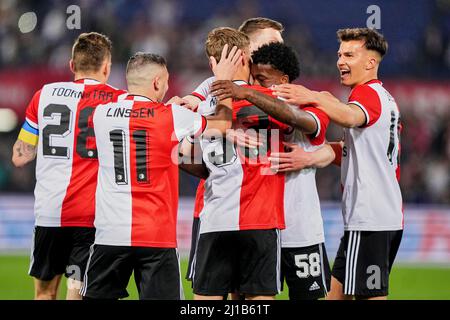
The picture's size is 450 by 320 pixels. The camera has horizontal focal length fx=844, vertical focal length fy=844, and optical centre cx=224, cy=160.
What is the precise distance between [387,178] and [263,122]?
1020 millimetres

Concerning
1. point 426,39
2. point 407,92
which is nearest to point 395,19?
point 426,39

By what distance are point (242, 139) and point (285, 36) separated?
1197 centimetres

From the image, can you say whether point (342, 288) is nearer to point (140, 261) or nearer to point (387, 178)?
point (387, 178)

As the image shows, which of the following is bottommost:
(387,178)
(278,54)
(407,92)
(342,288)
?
(342,288)

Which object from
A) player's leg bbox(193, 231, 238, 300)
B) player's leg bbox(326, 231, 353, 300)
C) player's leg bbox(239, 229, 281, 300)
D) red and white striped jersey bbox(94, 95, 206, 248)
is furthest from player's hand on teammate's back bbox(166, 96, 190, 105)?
player's leg bbox(326, 231, 353, 300)

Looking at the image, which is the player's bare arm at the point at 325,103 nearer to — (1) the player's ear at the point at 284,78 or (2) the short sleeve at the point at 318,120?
(2) the short sleeve at the point at 318,120

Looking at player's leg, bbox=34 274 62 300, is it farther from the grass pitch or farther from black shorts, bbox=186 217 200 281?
the grass pitch

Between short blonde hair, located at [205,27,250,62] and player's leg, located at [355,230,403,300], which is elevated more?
short blonde hair, located at [205,27,250,62]

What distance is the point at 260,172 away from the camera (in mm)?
5324

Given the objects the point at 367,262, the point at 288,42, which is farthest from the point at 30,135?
the point at 288,42

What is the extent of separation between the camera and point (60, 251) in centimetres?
640

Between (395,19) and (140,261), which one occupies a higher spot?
(395,19)

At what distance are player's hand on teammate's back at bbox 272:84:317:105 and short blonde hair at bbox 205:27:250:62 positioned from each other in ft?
1.28

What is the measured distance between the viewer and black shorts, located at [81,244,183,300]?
18.0 feet
